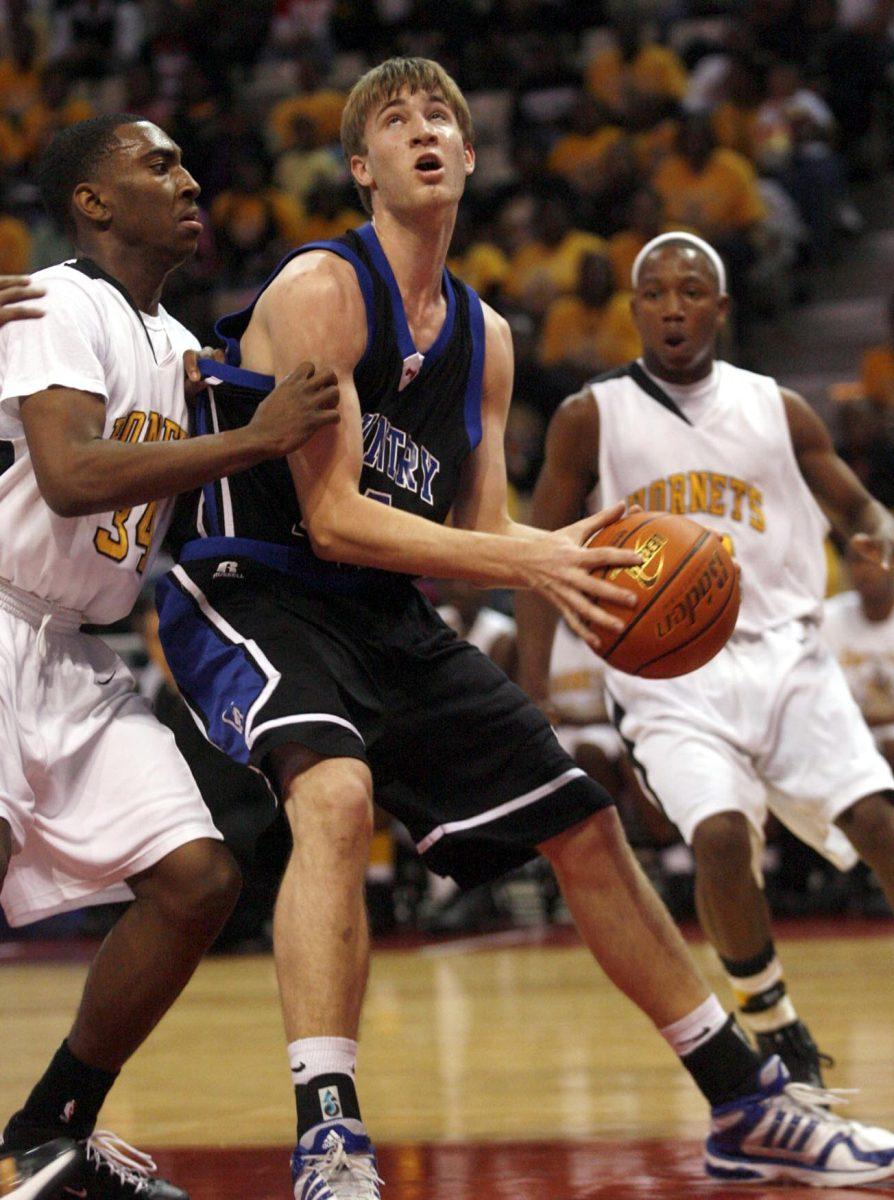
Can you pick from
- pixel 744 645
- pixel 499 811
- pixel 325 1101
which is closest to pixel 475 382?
pixel 499 811

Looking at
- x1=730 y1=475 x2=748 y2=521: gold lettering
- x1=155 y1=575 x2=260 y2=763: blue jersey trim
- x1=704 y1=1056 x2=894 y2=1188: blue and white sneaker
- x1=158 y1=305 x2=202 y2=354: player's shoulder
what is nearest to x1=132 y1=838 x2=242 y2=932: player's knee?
x1=155 y1=575 x2=260 y2=763: blue jersey trim

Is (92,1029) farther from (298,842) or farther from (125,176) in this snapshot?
(125,176)

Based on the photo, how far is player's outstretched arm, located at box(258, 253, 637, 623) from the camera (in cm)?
315

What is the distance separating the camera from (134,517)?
11.4 ft

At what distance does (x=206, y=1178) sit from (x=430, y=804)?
2.92ft

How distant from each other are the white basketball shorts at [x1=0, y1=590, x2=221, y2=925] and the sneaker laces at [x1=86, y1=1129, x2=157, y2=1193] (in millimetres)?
440

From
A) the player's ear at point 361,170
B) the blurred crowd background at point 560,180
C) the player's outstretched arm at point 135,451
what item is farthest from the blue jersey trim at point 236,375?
the blurred crowd background at point 560,180

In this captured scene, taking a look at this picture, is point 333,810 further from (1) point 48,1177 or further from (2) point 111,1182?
(2) point 111,1182

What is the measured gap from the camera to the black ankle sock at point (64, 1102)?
3.38 meters

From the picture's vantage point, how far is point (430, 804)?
359 cm

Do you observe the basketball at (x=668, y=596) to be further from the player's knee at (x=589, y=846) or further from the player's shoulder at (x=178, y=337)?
the player's shoulder at (x=178, y=337)

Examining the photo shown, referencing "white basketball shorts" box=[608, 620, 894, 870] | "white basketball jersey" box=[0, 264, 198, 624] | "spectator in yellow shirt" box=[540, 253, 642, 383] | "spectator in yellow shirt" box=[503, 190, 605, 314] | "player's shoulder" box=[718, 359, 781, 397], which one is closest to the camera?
"white basketball jersey" box=[0, 264, 198, 624]

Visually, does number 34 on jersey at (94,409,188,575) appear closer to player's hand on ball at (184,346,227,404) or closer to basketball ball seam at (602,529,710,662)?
player's hand on ball at (184,346,227,404)

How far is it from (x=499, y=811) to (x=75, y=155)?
1.52m
